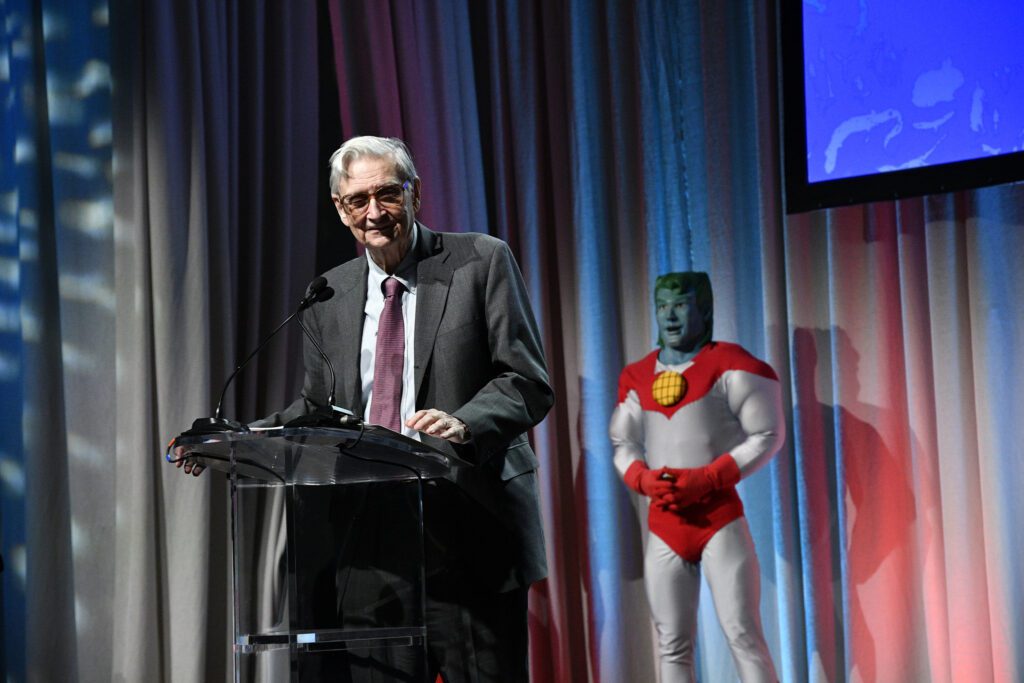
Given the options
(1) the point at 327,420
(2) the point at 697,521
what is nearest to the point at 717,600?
(2) the point at 697,521

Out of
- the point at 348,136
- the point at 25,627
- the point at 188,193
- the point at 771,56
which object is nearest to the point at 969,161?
the point at 771,56

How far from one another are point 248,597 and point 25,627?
202 cm

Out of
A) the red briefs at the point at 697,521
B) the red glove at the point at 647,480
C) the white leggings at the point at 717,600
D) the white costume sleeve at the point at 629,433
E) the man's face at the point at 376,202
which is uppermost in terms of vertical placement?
Answer: the man's face at the point at 376,202

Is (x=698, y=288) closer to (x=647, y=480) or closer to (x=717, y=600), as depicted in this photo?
(x=647, y=480)

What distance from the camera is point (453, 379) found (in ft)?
6.25

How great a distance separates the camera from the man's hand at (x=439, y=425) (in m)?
1.61

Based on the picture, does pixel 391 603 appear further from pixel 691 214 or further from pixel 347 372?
pixel 691 214

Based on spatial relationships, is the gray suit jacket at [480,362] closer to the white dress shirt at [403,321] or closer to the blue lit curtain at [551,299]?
the white dress shirt at [403,321]

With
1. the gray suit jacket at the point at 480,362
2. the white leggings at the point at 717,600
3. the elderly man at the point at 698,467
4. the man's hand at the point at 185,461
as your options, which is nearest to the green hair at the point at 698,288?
the elderly man at the point at 698,467

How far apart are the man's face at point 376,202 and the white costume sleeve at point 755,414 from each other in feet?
6.31

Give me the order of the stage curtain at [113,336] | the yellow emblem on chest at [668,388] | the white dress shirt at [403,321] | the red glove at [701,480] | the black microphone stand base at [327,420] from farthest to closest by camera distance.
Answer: the yellow emblem on chest at [668,388], the red glove at [701,480], the stage curtain at [113,336], the white dress shirt at [403,321], the black microphone stand base at [327,420]

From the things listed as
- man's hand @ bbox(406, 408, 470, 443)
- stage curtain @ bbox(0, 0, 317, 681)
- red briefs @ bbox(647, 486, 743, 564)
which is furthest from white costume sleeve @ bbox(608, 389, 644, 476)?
man's hand @ bbox(406, 408, 470, 443)

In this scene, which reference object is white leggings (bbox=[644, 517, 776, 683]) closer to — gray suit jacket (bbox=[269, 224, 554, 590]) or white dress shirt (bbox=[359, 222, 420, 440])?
gray suit jacket (bbox=[269, 224, 554, 590])

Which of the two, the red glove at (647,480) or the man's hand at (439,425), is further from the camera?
the red glove at (647,480)
